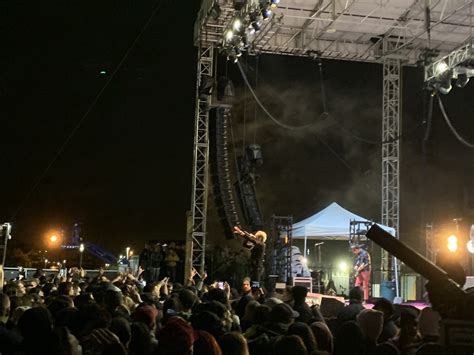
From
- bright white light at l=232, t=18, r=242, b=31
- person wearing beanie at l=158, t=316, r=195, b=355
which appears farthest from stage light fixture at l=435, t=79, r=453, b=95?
person wearing beanie at l=158, t=316, r=195, b=355

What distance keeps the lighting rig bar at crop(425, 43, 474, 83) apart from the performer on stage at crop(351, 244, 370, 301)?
Answer: 4520 millimetres

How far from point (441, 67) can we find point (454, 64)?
455 mm

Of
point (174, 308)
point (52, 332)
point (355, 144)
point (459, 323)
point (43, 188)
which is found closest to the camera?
point (459, 323)

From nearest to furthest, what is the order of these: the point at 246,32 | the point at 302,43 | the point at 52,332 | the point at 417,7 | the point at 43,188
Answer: the point at 52,332
the point at 246,32
the point at 417,7
the point at 302,43
the point at 43,188

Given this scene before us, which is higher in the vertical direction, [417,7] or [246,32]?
[417,7]

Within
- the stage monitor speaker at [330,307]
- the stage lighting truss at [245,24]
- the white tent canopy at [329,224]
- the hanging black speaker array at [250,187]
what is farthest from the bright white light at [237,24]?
the stage monitor speaker at [330,307]

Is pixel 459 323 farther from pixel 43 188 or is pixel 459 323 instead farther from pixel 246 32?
pixel 43 188

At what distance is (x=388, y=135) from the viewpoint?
51.9ft

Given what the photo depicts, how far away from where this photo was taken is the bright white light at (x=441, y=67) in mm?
13875

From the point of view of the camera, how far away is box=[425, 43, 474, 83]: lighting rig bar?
517 inches

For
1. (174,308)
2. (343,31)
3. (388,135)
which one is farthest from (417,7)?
(174,308)

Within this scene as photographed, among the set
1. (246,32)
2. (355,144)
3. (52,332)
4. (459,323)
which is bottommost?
(52,332)

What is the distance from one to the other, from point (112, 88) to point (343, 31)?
23.6ft

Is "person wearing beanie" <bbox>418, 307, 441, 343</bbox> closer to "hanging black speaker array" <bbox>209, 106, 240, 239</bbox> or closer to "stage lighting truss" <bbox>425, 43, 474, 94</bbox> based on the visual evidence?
"stage lighting truss" <bbox>425, 43, 474, 94</bbox>
